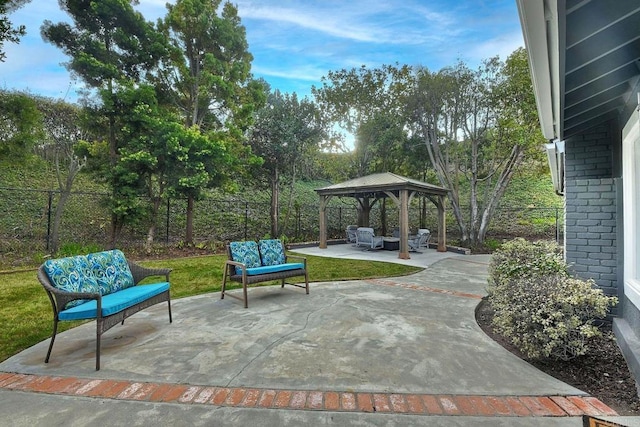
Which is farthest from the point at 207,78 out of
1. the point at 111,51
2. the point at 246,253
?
the point at 246,253

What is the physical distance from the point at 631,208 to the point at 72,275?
18.9ft

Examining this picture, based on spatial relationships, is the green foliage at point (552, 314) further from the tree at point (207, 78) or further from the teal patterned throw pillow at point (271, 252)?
the tree at point (207, 78)

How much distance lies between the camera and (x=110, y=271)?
3598 millimetres

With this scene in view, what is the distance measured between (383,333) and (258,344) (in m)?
1.40

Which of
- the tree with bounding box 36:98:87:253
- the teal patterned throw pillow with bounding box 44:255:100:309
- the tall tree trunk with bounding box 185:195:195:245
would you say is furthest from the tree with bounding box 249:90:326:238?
the teal patterned throw pillow with bounding box 44:255:100:309

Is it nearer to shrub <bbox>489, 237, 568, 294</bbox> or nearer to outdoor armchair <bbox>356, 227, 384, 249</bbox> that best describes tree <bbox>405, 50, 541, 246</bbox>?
outdoor armchair <bbox>356, 227, 384, 249</bbox>

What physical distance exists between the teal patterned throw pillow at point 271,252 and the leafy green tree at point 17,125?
6744 millimetres

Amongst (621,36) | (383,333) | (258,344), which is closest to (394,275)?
(383,333)

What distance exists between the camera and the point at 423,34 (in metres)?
8.79

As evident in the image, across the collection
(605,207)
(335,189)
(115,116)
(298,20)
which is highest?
(298,20)

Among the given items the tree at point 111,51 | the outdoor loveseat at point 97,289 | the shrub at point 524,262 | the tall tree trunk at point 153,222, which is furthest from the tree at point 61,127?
the shrub at point 524,262

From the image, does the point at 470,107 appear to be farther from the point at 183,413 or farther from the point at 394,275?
the point at 183,413

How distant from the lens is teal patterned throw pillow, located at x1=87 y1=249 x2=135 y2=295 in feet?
11.3

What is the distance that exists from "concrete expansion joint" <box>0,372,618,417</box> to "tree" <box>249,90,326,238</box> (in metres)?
11.9
